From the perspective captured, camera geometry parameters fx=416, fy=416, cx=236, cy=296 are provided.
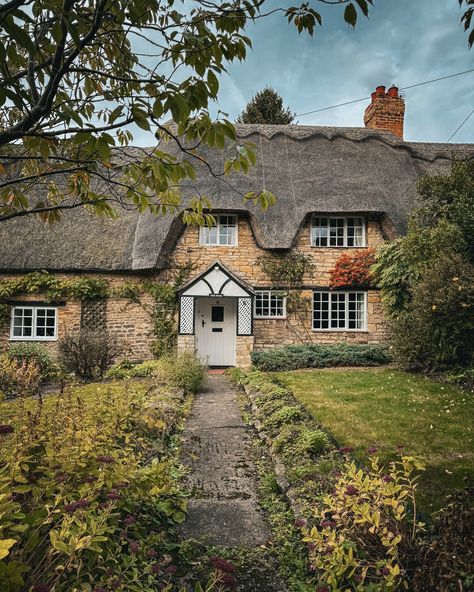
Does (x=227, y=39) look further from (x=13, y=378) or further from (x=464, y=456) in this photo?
(x=13, y=378)

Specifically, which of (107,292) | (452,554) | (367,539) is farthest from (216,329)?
(452,554)

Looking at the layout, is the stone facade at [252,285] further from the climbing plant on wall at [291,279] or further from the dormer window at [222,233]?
the dormer window at [222,233]

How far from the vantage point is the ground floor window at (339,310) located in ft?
46.9

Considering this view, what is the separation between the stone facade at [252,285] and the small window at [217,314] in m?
1.22

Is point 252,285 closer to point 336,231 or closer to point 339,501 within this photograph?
point 336,231

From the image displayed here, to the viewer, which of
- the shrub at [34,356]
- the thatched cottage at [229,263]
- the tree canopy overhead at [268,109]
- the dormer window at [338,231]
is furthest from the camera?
the tree canopy overhead at [268,109]

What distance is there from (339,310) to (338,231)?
2.80 m

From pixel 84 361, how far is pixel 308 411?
6494 millimetres

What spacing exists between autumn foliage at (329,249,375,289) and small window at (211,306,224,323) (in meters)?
3.83

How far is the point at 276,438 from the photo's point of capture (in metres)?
5.59

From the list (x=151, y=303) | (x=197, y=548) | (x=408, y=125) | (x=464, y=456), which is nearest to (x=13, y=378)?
(x=151, y=303)

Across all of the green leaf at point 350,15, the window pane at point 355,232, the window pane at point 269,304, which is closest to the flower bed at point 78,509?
the green leaf at point 350,15

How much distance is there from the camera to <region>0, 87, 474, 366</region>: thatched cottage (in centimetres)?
1350

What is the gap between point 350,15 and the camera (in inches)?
72.2
